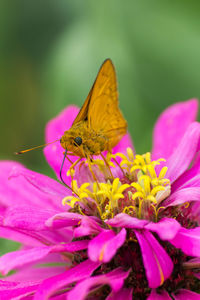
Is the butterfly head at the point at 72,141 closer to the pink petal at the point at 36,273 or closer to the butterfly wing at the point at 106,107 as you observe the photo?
the butterfly wing at the point at 106,107

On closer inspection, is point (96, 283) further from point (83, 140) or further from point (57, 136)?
point (57, 136)

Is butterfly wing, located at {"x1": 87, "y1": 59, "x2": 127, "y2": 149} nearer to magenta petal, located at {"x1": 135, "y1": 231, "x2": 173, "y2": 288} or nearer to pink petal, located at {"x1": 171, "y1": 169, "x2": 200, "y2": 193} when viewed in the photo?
pink petal, located at {"x1": 171, "y1": 169, "x2": 200, "y2": 193}

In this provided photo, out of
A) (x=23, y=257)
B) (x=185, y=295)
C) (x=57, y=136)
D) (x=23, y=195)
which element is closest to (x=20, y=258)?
(x=23, y=257)

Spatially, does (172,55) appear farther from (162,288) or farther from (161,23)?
(162,288)

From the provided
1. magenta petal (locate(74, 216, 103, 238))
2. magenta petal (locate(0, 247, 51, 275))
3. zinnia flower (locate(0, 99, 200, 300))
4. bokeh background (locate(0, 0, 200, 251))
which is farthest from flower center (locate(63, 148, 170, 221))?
bokeh background (locate(0, 0, 200, 251))

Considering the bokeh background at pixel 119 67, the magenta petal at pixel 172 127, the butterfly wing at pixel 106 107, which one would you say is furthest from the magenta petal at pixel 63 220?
the bokeh background at pixel 119 67

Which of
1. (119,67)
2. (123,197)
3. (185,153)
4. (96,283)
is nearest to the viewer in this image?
(96,283)
